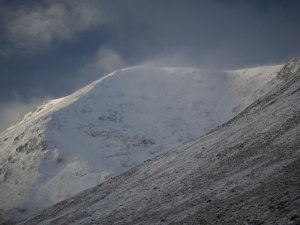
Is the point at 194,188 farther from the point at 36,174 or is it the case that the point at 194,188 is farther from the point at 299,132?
the point at 36,174

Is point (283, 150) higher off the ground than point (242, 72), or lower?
lower

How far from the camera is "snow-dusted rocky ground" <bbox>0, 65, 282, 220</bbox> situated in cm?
6629

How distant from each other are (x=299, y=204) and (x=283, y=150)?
424 inches

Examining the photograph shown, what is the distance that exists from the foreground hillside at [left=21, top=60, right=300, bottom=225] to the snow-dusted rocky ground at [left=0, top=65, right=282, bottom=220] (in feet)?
78.3

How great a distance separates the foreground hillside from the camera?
19047 millimetres

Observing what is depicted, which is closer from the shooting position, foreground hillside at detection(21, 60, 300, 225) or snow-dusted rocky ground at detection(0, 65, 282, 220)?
foreground hillside at detection(21, 60, 300, 225)

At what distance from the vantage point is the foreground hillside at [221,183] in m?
19.0

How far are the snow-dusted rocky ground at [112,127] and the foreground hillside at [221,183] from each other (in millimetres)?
23878

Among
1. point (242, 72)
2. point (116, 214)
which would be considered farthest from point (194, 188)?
point (242, 72)

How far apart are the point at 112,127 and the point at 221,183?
61122mm

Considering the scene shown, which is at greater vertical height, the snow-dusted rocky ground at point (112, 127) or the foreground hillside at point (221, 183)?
the snow-dusted rocky ground at point (112, 127)

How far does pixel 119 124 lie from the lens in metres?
86.4

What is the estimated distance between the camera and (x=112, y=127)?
84.8m

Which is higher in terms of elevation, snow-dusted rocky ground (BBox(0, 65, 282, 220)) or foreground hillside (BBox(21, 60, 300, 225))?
snow-dusted rocky ground (BBox(0, 65, 282, 220))
